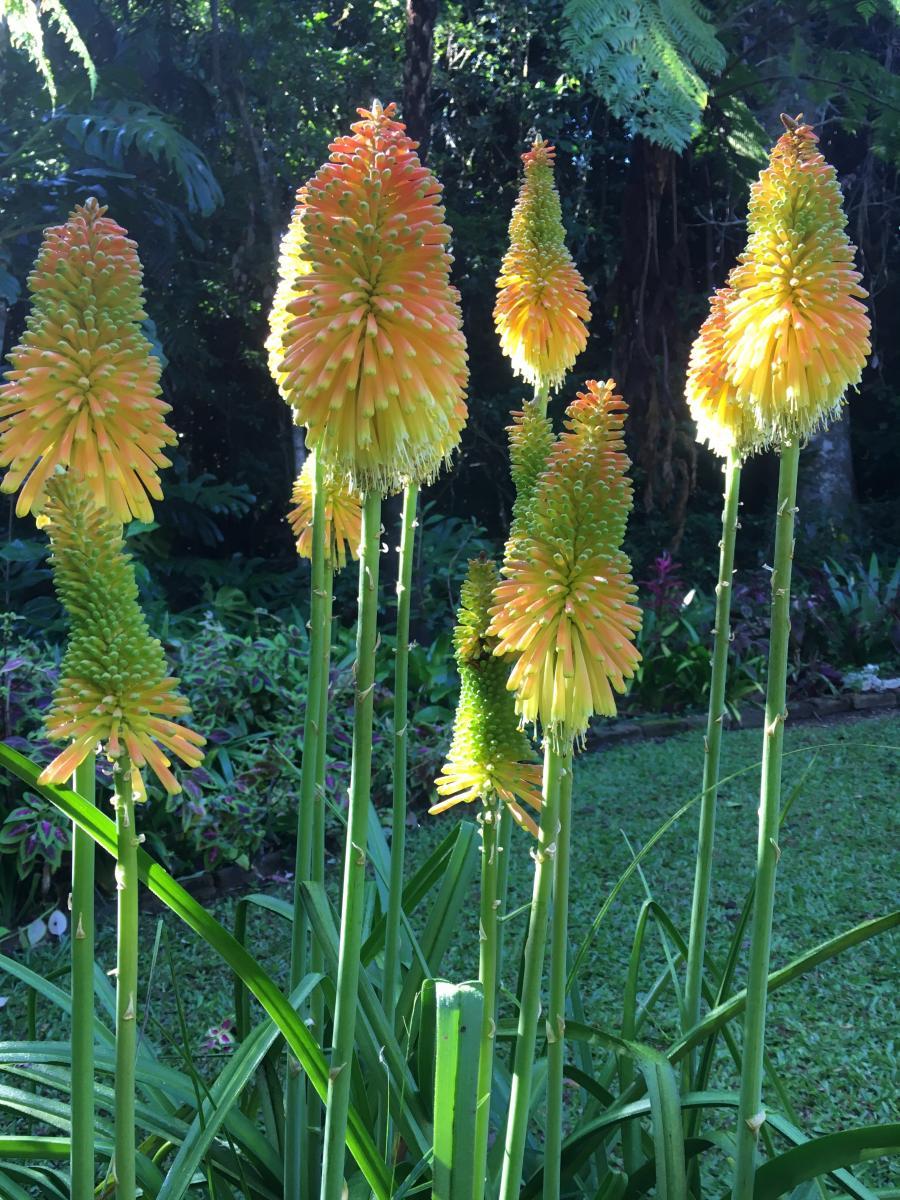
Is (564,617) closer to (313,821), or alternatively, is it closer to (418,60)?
→ (313,821)

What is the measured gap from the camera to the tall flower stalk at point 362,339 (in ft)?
4.13

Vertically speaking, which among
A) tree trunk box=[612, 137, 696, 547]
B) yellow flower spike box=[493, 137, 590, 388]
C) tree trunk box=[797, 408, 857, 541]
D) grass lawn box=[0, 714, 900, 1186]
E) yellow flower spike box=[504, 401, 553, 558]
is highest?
tree trunk box=[612, 137, 696, 547]

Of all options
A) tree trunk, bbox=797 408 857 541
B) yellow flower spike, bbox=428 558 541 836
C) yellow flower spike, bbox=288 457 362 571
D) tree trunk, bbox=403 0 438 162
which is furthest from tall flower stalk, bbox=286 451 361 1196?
tree trunk, bbox=797 408 857 541

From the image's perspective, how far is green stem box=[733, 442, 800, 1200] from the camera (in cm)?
143

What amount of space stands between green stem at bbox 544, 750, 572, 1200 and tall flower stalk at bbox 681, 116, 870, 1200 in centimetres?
28

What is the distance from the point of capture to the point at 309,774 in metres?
1.69

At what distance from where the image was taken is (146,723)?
4.05 feet

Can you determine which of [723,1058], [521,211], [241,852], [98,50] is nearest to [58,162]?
[98,50]

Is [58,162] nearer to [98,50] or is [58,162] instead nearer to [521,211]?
[98,50]

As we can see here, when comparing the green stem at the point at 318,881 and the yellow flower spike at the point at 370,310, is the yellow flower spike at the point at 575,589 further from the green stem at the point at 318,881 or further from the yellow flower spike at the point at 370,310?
the green stem at the point at 318,881

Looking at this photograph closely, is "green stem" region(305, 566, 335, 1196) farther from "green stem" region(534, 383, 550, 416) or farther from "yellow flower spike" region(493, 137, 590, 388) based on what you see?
"yellow flower spike" region(493, 137, 590, 388)

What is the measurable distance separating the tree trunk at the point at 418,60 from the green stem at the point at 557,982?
6.44 m

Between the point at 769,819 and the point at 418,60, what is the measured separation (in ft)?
22.1

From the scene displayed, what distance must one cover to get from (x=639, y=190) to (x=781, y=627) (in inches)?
414
